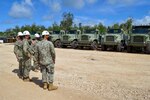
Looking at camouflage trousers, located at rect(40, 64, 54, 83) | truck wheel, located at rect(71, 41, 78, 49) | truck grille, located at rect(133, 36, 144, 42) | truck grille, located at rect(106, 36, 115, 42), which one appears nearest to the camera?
camouflage trousers, located at rect(40, 64, 54, 83)

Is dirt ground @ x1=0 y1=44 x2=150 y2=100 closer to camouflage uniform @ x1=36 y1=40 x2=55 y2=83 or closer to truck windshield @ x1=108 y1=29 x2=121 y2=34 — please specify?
camouflage uniform @ x1=36 y1=40 x2=55 y2=83

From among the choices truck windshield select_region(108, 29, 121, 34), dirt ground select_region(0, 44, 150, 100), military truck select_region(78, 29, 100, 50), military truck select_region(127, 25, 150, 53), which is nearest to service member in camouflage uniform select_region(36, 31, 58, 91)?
dirt ground select_region(0, 44, 150, 100)

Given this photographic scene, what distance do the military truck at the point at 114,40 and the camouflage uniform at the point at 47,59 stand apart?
19015mm

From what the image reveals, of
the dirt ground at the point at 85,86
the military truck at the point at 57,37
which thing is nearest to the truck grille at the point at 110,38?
the military truck at the point at 57,37

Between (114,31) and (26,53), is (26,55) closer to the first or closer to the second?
(26,53)

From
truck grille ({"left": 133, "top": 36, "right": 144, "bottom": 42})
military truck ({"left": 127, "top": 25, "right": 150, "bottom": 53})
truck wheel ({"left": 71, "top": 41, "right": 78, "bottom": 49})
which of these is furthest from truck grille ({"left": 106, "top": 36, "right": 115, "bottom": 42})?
truck wheel ({"left": 71, "top": 41, "right": 78, "bottom": 49})

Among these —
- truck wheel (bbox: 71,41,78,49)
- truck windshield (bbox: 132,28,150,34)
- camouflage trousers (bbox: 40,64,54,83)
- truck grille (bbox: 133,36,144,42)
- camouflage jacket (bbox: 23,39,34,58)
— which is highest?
truck windshield (bbox: 132,28,150,34)

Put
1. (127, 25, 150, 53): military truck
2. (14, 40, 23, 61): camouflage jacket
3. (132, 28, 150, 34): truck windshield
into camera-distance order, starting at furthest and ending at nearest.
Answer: (132, 28, 150, 34): truck windshield
(127, 25, 150, 53): military truck
(14, 40, 23, 61): camouflage jacket

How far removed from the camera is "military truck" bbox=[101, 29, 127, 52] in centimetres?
2837

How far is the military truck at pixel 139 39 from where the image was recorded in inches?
992

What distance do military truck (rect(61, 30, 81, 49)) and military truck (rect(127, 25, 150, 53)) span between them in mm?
7812

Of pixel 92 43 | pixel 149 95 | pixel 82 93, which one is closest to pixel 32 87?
pixel 82 93

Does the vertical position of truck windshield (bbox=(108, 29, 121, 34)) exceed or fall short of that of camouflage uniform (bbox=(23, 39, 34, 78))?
it exceeds it

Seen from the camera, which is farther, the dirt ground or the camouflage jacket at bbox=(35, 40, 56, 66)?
the camouflage jacket at bbox=(35, 40, 56, 66)
